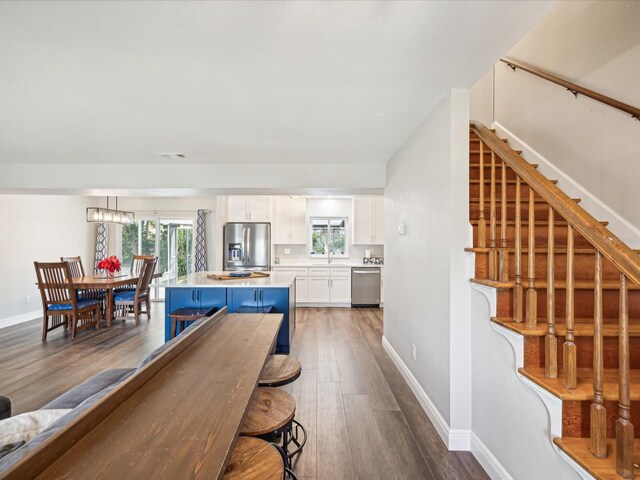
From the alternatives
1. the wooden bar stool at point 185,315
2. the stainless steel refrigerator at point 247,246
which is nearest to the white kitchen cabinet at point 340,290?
the stainless steel refrigerator at point 247,246

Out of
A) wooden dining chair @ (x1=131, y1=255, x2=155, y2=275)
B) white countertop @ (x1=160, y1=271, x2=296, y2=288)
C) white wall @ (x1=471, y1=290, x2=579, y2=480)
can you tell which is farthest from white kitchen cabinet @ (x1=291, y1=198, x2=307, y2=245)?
white wall @ (x1=471, y1=290, x2=579, y2=480)

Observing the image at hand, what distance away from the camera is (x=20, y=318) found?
5.16 metres

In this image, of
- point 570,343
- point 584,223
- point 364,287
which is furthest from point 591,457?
point 364,287

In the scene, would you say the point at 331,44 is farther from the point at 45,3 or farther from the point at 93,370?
the point at 93,370

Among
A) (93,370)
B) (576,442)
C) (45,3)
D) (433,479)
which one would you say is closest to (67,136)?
(45,3)

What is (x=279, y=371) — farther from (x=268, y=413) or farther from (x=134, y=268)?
(x=134, y=268)

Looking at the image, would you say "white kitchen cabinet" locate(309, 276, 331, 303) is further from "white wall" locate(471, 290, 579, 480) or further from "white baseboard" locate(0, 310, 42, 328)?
"white baseboard" locate(0, 310, 42, 328)

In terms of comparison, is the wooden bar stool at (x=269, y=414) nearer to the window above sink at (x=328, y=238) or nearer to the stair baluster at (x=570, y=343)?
the stair baluster at (x=570, y=343)

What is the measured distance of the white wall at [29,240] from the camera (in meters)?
5.03

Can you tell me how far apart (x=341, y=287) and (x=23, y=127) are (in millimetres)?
5175

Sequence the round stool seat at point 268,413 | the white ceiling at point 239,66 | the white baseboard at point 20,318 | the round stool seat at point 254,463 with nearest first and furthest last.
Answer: the round stool seat at point 254,463, the round stool seat at point 268,413, the white ceiling at point 239,66, the white baseboard at point 20,318

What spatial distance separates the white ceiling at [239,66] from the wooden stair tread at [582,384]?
1.64 m

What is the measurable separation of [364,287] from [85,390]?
5003mm

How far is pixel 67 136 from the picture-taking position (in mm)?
3035
